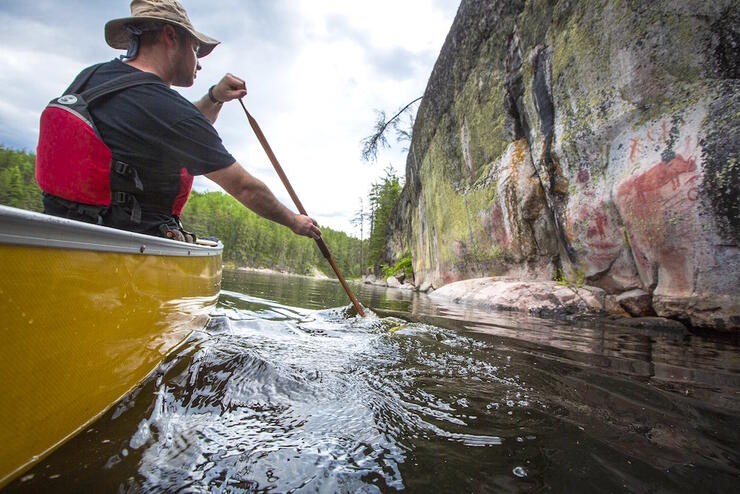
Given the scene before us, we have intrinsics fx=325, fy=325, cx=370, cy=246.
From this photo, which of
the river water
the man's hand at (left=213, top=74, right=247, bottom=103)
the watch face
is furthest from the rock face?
the watch face

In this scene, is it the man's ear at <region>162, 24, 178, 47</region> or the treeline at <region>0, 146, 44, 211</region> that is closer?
the man's ear at <region>162, 24, 178, 47</region>

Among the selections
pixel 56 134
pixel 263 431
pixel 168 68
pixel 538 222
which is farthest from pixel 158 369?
pixel 538 222

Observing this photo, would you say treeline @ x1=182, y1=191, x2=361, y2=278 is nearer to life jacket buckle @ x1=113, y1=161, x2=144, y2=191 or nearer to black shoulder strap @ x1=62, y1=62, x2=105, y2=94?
black shoulder strap @ x1=62, y1=62, x2=105, y2=94

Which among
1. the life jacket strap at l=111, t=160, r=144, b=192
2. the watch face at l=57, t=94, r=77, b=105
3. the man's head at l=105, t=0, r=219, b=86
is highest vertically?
the man's head at l=105, t=0, r=219, b=86

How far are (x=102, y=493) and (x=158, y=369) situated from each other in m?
0.93

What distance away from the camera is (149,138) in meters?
1.51

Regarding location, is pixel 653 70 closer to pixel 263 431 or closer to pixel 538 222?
pixel 538 222

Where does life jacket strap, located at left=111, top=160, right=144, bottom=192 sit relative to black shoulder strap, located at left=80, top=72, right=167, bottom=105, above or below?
below

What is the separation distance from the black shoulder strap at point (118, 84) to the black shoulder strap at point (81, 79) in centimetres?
5

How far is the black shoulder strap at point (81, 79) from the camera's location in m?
1.47

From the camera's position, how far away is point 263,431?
118 centimetres

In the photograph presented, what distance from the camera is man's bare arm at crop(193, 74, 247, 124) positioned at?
280 centimetres

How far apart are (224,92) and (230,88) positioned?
68mm

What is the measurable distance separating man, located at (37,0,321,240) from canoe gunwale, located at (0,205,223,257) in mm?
379
